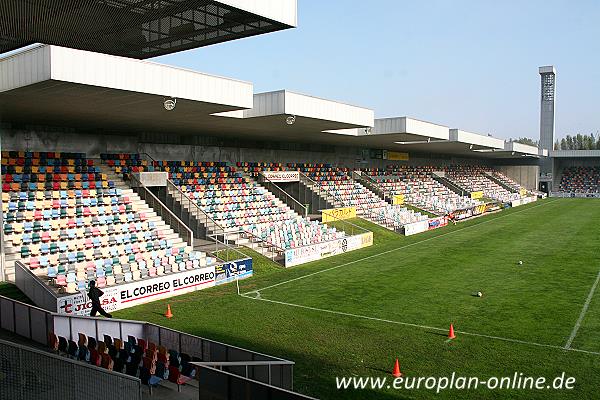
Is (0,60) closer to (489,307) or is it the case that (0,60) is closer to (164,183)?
(164,183)

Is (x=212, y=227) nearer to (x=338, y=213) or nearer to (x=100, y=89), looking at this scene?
(x=100, y=89)

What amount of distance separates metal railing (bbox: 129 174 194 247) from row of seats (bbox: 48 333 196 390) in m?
12.9

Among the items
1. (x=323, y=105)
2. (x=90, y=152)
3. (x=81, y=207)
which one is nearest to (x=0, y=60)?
(x=81, y=207)

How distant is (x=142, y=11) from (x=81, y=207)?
42.9 ft

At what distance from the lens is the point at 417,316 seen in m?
16.8

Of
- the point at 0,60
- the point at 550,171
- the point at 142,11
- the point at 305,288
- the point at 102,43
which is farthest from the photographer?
the point at 550,171

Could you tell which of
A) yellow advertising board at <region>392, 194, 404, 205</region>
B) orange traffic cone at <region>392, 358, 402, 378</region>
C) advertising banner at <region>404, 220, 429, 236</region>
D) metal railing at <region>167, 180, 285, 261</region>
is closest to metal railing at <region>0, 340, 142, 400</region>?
orange traffic cone at <region>392, 358, 402, 378</region>

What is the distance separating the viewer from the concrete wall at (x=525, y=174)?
279ft

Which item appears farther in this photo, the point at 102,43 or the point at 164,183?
the point at 164,183

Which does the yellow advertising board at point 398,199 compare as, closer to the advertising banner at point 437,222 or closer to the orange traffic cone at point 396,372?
the advertising banner at point 437,222

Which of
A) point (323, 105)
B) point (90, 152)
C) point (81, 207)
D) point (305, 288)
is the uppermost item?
point (323, 105)

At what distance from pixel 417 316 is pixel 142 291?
9.96 metres

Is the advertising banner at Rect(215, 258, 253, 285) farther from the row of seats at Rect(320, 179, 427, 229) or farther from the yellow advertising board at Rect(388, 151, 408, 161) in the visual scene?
the yellow advertising board at Rect(388, 151, 408, 161)

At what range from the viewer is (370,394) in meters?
11.0
